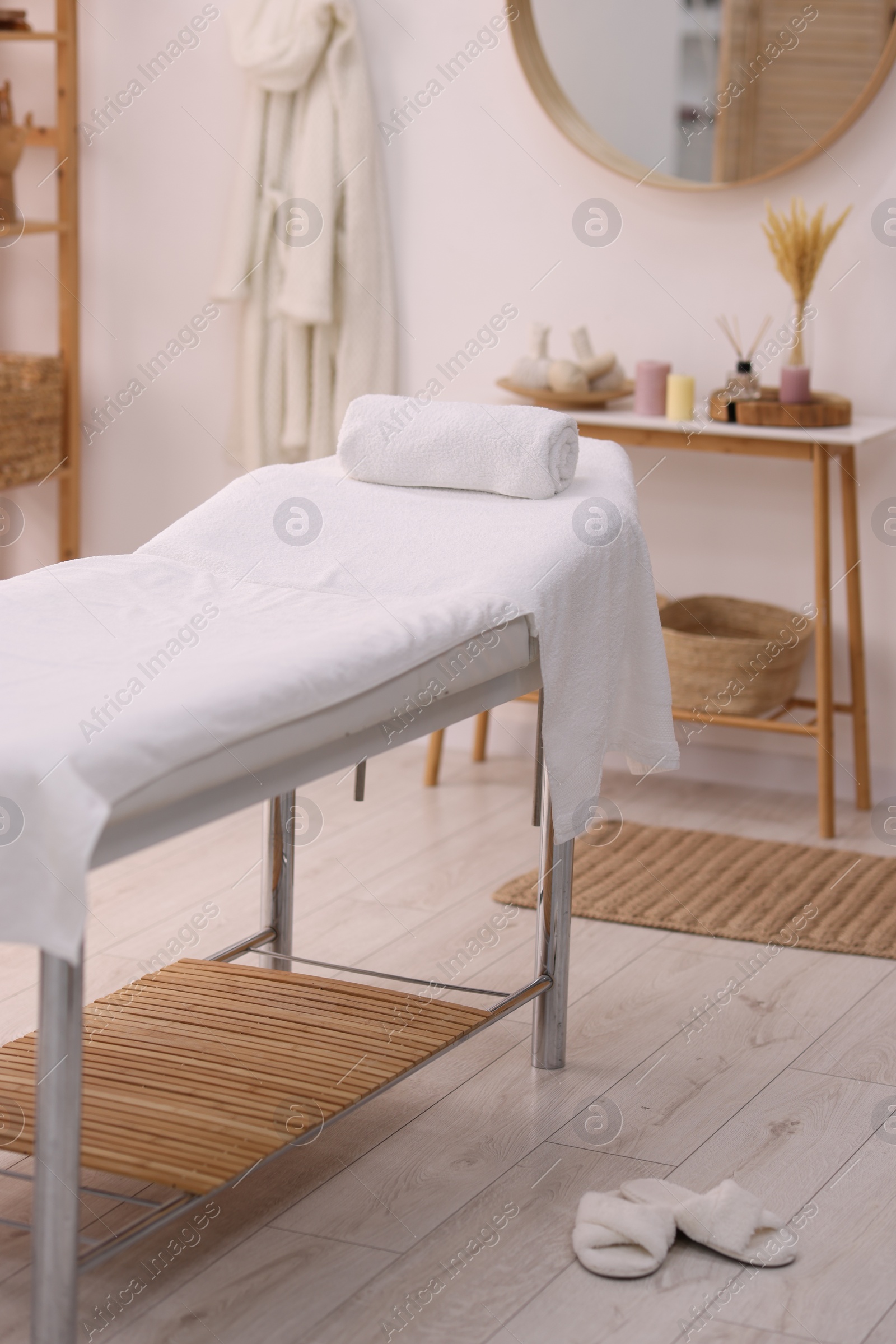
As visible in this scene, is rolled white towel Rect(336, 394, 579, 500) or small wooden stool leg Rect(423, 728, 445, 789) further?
small wooden stool leg Rect(423, 728, 445, 789)

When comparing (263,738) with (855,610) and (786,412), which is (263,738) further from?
(855,610)

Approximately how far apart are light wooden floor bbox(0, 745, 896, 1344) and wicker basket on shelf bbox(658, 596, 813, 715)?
50 cm

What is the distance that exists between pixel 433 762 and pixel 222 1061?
1.62m

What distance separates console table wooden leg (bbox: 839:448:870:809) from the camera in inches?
126

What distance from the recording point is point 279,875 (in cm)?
229

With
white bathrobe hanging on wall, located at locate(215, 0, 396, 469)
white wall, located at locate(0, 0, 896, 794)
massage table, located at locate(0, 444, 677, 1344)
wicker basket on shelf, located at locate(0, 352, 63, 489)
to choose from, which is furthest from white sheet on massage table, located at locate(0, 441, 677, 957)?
wicker basket on shelf, located at locate(0, 352, 63, 489)

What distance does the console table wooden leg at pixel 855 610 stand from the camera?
3.20 m

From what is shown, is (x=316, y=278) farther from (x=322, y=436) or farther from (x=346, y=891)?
(x=346, y=891)

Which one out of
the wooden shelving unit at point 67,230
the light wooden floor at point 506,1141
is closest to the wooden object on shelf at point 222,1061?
the light wooden floor at point 506,1141

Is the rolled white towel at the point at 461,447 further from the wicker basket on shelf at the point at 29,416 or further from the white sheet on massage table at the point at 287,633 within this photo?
the wicker basket on shelf at the point at 29,416

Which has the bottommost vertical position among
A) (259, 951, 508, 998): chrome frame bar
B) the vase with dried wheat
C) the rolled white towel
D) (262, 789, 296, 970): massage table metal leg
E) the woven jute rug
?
the woven jute rug

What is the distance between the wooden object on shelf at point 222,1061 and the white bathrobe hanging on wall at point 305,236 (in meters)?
1.73

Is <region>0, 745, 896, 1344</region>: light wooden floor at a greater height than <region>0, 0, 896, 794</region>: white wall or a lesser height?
lesser

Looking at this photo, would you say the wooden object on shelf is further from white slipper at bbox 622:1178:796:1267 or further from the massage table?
white slipper at bbox 622:1178:796:1267
